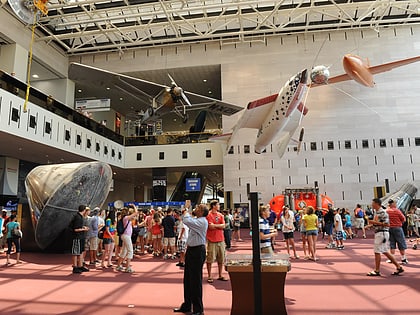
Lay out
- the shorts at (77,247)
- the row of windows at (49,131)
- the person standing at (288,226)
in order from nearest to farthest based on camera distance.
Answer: the shorts at (77,247) < the person standing at (288,226) < the row of windows at (49,131)

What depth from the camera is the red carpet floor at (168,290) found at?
4391 mm

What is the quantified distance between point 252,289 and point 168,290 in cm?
234

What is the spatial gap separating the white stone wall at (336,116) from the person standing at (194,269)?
53.6 feet

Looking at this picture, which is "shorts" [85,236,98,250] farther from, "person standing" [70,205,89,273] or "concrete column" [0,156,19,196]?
"concrete column" [0,156,19,196]

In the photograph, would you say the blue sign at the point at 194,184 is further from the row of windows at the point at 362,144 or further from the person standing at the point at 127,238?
the person standing at the point at 127,238

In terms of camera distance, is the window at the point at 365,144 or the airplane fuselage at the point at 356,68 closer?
the airplane fuselage at the point at 356,68

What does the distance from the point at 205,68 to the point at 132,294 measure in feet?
64.5

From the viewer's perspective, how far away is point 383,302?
455 centimetres

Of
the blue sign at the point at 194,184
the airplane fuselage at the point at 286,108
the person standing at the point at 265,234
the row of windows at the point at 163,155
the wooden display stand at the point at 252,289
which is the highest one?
the row of windows at the point at 163,155

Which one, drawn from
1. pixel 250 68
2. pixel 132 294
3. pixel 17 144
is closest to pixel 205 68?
pixel 250 68

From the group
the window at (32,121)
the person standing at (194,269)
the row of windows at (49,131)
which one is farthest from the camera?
the window at (32,121)

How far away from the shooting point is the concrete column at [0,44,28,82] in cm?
1758

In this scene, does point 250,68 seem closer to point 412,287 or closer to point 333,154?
point 333,154

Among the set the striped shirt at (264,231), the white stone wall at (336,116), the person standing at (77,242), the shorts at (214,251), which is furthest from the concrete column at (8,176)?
the striped shirt at (264,231)
